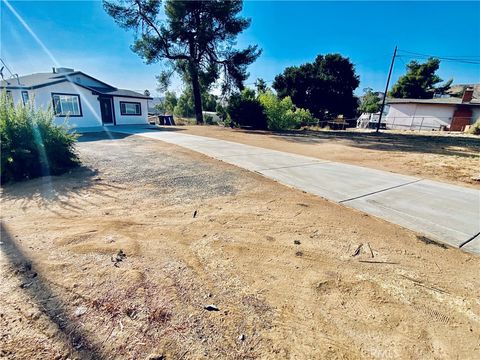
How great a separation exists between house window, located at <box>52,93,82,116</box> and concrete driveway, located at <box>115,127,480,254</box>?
15787 mm

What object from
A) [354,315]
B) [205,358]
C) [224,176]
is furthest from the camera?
[224,176]

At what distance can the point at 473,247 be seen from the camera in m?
2.95

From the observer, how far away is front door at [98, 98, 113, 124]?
1969 centimetres

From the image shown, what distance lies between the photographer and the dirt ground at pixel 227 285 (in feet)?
5.40

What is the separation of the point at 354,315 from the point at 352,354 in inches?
14.0

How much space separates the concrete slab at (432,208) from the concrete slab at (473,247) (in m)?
0.08

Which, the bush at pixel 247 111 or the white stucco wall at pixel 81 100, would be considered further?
the bush at pixel 247 111

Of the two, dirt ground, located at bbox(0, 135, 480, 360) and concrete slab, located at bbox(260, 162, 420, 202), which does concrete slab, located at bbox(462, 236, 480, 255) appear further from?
concrete slab, located at bbox(260, 162, 420, 202)

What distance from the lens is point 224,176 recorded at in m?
5.80

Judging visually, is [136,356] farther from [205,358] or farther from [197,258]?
[197,258]

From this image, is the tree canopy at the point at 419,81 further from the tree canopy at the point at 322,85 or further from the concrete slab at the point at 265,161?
the concrete slab at the point at 265,161

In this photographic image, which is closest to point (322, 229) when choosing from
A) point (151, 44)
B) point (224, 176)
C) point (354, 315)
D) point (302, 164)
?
point (354, 315)

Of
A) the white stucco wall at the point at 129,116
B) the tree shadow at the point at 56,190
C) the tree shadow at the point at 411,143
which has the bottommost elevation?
the tree shadow at the point at 56,190

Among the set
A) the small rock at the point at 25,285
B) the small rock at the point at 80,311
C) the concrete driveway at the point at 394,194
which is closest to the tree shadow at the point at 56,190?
the small rock at the point at 25,285
